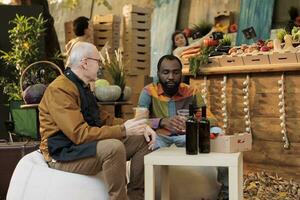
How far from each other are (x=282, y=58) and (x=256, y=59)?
241 mm

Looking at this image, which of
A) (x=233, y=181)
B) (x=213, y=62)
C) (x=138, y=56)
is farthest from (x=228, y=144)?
(x=138, y=56)

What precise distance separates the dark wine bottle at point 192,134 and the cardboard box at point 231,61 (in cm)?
181

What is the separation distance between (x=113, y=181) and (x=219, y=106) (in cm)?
225

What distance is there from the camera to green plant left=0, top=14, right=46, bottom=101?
236 inches

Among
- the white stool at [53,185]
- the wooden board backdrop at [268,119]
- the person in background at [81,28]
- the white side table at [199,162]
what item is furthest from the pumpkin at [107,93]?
the white side table at [199,162]

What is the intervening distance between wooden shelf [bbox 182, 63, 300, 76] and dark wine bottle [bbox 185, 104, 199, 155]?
162 cm

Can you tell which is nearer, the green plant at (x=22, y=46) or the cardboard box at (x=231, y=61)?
the cardboard box at (x=231, y=61)

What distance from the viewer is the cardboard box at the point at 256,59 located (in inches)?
182

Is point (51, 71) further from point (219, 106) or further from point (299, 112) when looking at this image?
point (299, 112)

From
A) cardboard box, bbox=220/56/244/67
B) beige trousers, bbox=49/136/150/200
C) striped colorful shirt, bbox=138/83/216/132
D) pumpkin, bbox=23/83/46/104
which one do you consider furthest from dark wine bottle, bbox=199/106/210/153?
pumpkin, bbox=23/83/46/104

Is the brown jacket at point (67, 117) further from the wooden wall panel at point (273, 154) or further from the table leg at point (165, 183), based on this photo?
the wooden wall panel at point (273, 154)

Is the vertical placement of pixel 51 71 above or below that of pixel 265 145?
above

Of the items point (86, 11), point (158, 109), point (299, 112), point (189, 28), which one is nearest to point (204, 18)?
point (189, 28)

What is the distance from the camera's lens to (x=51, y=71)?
6223 mm
